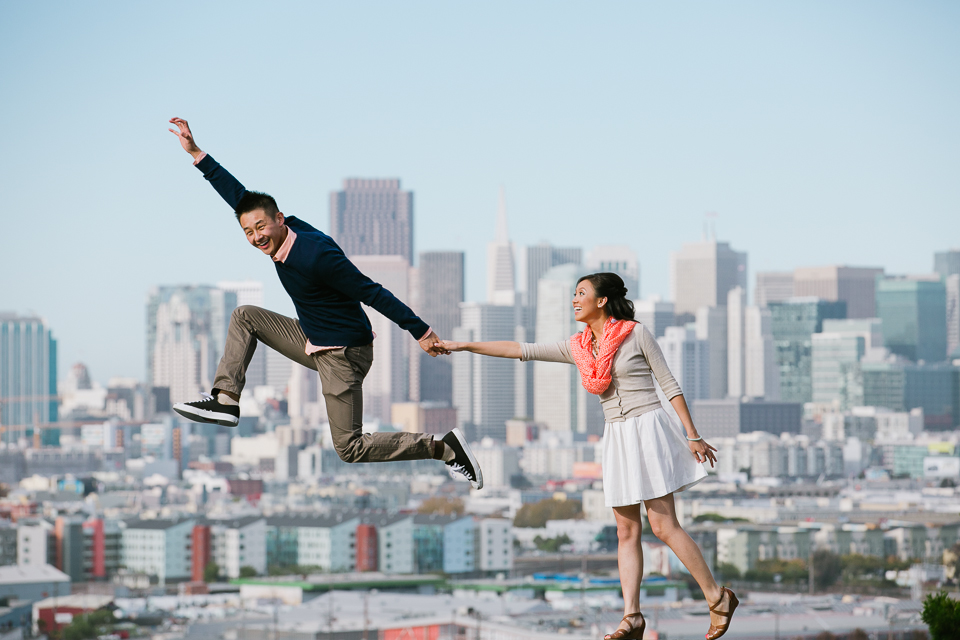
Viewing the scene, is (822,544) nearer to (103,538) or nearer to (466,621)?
(466,621)

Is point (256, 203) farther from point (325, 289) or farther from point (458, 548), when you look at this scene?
point (458, 548)

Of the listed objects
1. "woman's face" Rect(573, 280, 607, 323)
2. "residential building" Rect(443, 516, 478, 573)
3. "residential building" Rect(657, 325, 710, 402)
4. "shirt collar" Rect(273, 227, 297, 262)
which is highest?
"residential building" Rect(657, 325, 710, 402)

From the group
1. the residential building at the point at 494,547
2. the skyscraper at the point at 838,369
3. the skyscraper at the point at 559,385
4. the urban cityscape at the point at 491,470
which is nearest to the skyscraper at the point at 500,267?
the urban cityscape at the point at 491,470

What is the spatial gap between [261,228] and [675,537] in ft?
5.06

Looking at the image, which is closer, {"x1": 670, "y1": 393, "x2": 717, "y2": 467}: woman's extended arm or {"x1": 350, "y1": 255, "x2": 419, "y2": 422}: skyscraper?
{"x1": 670, "y1": 393, "x2": 717, "y2": 467}: woman's extended arm

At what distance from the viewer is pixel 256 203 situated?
417 cm

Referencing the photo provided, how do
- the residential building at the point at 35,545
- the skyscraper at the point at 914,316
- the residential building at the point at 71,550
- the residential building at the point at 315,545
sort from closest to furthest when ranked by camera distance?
the residential building at the point at 35,545
the residential building at the point at 71,550
the residential building at the point at 315,545
the skyscraper at the point at 914,316

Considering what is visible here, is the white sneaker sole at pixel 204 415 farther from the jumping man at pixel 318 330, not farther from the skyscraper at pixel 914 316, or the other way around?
the skyscraper at pixel 914 316

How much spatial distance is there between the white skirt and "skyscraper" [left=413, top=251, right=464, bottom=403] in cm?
10227

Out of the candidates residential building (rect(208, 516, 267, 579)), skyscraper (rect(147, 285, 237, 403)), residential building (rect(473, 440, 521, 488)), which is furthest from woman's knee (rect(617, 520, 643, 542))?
skyscraper (rect(147, 285, 237, 403))

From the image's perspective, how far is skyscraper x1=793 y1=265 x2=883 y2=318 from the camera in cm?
10244

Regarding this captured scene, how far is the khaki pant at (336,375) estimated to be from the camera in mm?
4277

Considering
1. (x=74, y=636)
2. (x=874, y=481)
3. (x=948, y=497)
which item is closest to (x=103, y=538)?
(x=74, y=636)

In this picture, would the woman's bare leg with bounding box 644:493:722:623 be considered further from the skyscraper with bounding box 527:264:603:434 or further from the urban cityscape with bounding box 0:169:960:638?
the skyscraper with bounding box 527:264:603:434
